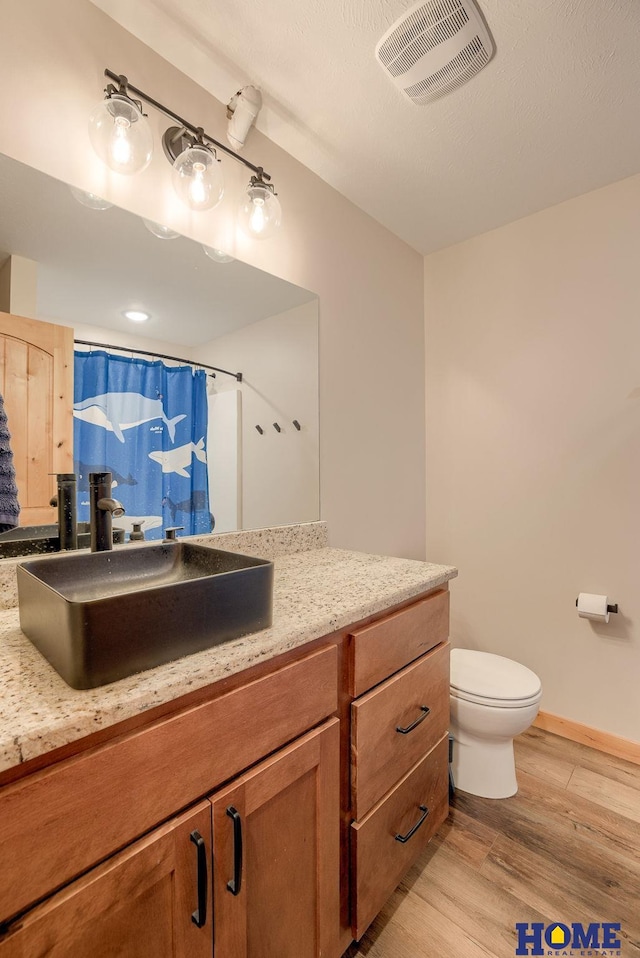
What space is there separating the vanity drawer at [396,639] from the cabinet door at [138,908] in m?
0.43

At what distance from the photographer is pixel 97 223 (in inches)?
45.5

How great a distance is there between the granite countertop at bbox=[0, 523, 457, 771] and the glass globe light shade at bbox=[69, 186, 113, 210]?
95 cm

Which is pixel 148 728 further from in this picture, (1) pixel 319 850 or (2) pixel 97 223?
(2) pixel 97 223

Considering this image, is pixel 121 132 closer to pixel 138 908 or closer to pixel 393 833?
pixel 138 908

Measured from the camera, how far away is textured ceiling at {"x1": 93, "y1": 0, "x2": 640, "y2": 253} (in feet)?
3.92

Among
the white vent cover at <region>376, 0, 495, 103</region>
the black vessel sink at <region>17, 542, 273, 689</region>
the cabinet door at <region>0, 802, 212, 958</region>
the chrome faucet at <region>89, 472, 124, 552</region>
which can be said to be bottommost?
the cabinet door at <region>0, 802, 212, 958</region>

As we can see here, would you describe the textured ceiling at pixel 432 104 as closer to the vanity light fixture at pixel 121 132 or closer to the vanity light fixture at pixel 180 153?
the vanity light fixture at pixel 180 153

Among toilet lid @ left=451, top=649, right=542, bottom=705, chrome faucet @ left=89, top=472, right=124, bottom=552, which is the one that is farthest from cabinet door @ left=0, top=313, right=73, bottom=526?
toilet lid @ left=451, top=649, right=542, bottom=705

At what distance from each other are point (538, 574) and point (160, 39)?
97.4 inches

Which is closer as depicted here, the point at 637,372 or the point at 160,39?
the point at 160,39

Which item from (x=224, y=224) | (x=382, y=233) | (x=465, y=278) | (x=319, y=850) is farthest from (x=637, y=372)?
(x=319, y=850)

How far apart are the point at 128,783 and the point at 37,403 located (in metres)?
0.90

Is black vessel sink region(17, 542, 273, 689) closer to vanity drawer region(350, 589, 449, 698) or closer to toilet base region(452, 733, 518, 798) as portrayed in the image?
vanity drawer region(350, 589, 449, 698)

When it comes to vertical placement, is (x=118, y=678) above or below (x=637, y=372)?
below
